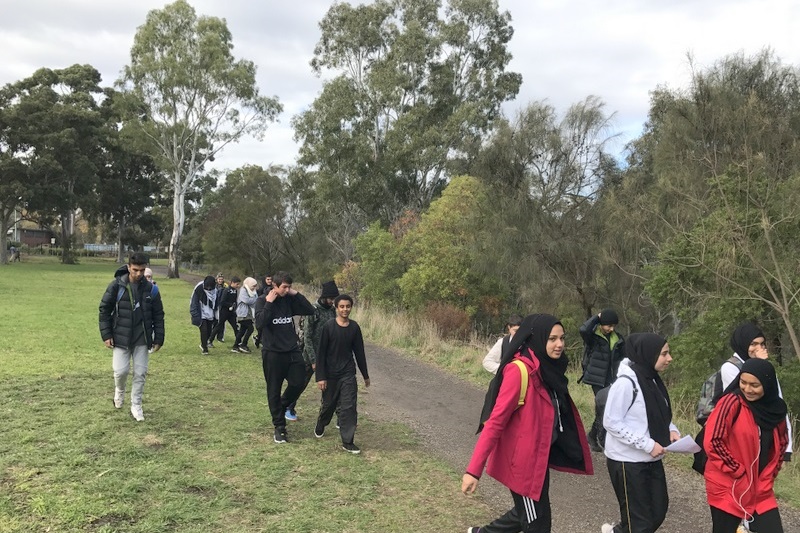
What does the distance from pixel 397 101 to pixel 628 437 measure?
28928 millimetres

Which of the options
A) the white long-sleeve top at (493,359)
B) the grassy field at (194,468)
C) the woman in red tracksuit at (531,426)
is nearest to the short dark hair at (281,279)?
the grassy field at (194,468)

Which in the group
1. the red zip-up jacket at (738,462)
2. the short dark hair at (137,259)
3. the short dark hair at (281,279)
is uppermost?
the short dark hair at (137,259)

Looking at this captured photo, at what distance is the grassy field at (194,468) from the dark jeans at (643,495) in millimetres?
1329

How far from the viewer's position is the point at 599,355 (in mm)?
6508

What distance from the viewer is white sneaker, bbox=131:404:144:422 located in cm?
645

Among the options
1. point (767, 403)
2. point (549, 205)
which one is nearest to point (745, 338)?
point (767, 403)

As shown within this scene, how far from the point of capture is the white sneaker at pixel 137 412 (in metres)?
6.45

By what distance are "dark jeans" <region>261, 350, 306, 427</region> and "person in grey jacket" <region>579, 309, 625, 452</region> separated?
3134mm

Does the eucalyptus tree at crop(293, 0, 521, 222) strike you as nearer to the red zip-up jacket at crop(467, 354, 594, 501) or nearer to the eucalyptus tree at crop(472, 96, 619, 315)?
the eucalyptus tree at crop(472, 96, 619, 315)

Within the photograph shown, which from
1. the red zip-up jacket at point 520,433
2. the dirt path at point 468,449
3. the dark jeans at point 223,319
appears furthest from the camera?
the dark jeans at point 223,319

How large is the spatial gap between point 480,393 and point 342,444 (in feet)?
12.8

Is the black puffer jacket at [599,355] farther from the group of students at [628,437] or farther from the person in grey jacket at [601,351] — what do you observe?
the group of students at [628,437]

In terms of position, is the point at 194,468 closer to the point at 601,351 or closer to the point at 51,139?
the point at 601,351

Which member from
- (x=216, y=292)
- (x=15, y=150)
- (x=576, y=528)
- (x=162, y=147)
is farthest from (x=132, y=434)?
(x=15, y=150)
